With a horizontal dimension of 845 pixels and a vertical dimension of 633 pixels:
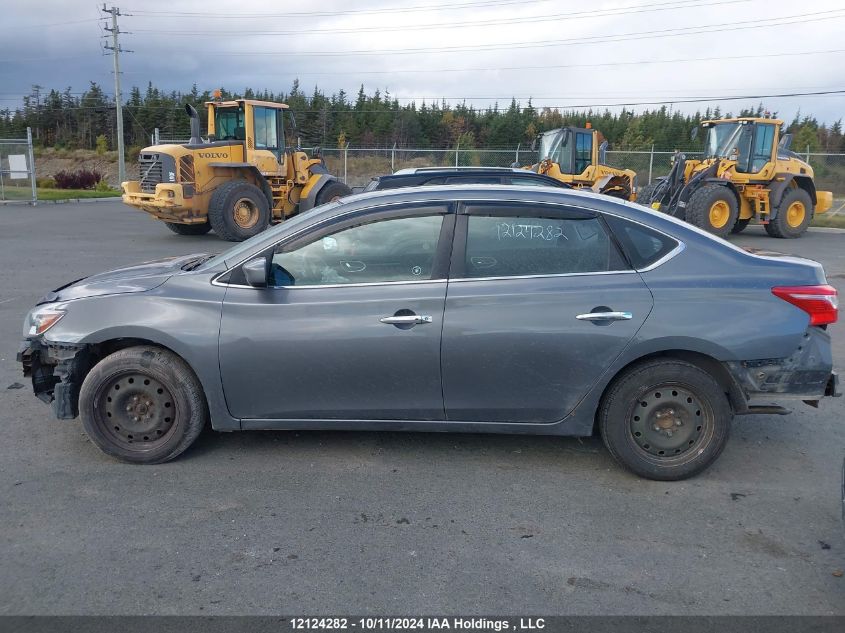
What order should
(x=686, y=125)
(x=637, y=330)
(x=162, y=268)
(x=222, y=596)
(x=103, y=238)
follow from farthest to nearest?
(x=686, y=125) < (x=103, y=238) < (x=162, y=268) < (x=637, y=330) < (x=222, y=596)

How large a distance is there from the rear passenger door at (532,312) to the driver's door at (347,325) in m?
0.13

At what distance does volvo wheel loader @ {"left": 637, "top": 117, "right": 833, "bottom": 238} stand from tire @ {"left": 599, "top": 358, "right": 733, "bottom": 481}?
14.3 metres

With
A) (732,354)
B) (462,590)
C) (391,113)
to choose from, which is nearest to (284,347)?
(462,590)

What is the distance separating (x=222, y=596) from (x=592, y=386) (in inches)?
90.1

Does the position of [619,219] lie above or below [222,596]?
above

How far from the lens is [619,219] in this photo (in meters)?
4.31

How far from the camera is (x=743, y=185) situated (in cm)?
1844

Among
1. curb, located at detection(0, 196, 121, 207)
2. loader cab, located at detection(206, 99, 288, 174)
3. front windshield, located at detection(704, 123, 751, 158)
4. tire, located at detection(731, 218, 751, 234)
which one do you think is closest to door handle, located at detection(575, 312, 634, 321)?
loader cab, located at detection(206, 99, 288, 174)

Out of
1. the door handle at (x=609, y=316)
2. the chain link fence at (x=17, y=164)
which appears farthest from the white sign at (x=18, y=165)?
the door handle at (x=609, y=316)

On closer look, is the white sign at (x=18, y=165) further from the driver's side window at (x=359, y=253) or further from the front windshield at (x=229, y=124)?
the driver's side window at (x=359, y=253)

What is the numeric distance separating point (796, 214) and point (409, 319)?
59.1 feet

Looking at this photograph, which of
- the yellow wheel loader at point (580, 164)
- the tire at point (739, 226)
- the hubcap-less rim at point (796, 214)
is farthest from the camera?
the yellow wheel loader at point (580, 164)

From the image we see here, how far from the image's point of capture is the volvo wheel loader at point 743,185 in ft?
57.7

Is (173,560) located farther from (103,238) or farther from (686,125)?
(686,125)
